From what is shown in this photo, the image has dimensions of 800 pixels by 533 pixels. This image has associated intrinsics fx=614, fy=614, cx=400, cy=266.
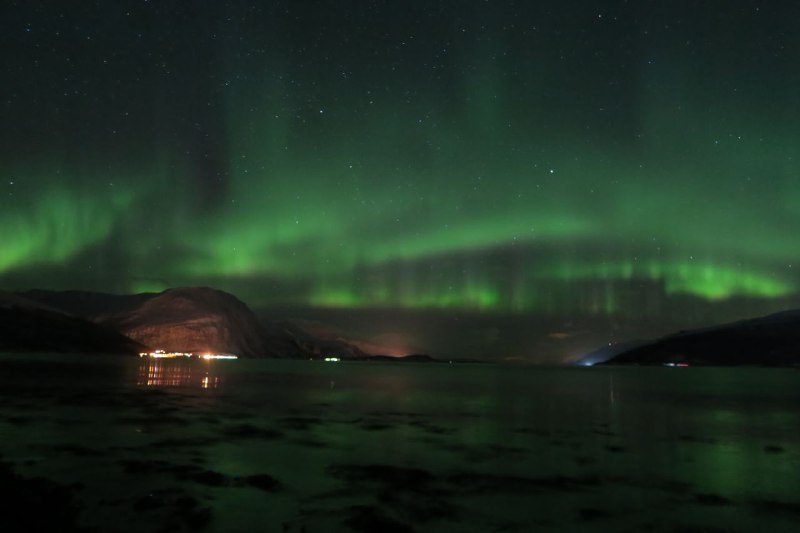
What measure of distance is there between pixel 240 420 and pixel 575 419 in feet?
70.3

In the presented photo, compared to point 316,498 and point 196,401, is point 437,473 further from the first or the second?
point 196,401

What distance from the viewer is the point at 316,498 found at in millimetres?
15750

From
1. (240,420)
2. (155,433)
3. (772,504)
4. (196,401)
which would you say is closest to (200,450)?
(155,433)

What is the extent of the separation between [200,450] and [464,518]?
39.7 ft

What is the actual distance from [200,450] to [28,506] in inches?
355

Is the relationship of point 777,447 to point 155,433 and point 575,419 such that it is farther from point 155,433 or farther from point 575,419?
point 155,433

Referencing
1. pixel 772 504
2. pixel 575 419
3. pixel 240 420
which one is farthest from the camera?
pixel 575 419

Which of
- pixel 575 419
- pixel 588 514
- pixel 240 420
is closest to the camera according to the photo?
pixel 588 514

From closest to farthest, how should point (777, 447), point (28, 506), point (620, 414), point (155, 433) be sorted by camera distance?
point (28, 506), point (155, 433), point (777, 447), point (620, 414)

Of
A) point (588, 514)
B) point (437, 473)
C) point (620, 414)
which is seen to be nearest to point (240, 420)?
point (437, 473)

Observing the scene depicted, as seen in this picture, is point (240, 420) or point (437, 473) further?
point (240, 420)

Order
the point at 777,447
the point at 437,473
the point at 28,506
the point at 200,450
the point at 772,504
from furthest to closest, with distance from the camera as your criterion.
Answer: the point at 777,447, the point at 200,450, the point at 437,473, the point at 772,504, the point at 28,506

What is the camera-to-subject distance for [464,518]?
14.1m

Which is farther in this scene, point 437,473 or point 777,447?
point 777,447
